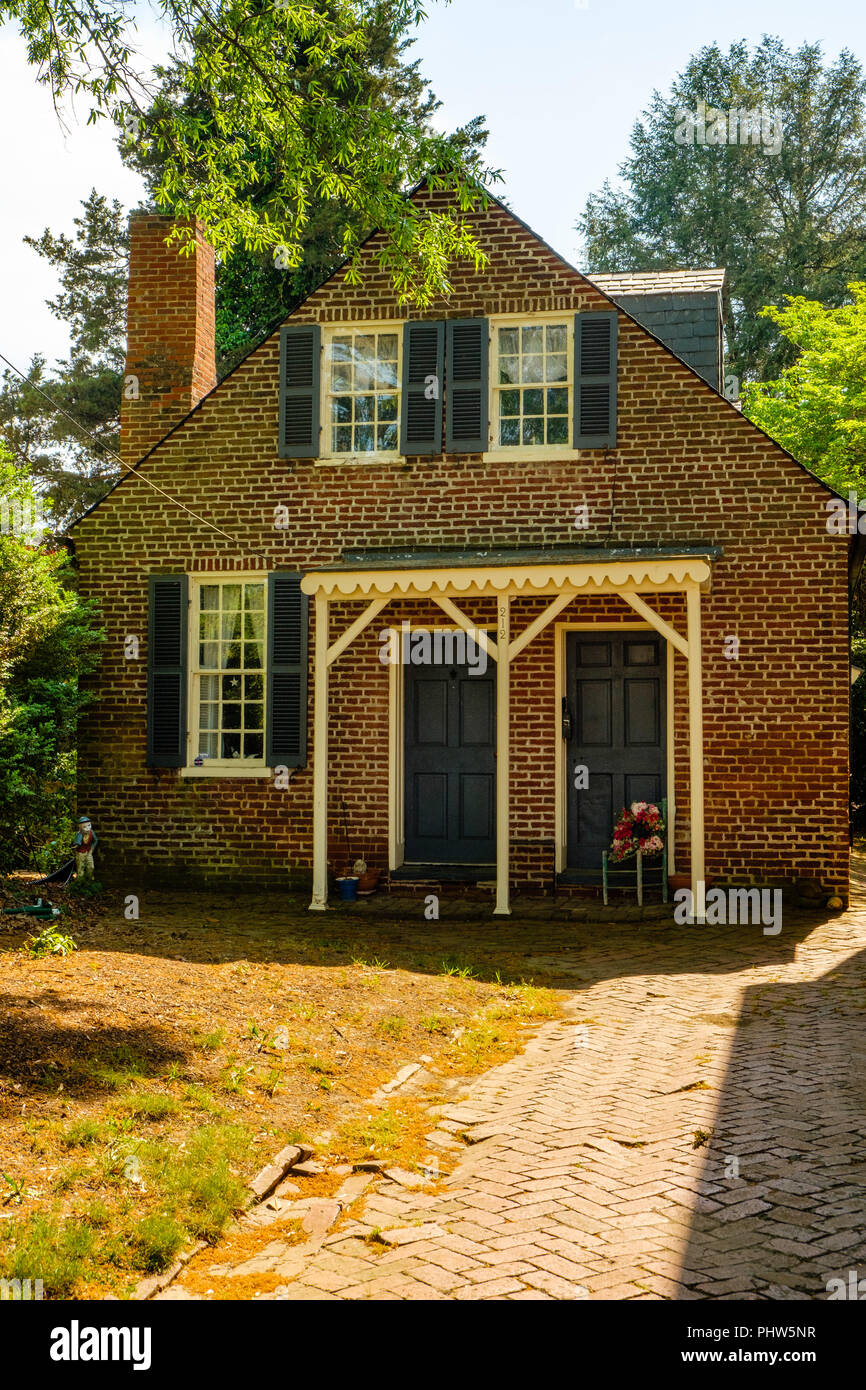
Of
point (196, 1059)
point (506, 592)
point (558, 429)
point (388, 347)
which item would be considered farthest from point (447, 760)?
point (196, 1059)

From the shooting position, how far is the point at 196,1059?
578cm

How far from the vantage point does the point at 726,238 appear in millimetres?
37594

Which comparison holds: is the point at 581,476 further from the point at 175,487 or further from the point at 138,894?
the point at 138,894

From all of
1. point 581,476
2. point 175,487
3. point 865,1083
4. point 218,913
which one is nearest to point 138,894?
point 218,913

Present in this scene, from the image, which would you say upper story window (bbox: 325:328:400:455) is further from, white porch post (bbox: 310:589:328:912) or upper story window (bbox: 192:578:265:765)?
white porch post (bbox: 310:589:328:912)

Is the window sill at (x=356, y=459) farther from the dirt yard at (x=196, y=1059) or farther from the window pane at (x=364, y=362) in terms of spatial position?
the dirt yard at (x=196, y=1059)

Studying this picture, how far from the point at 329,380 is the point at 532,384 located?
7.02 feet

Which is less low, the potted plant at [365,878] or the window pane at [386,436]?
the window pane at [386,436]

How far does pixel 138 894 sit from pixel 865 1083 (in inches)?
327

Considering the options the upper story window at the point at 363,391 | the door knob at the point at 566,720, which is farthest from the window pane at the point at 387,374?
the door knob at the point at 566,720

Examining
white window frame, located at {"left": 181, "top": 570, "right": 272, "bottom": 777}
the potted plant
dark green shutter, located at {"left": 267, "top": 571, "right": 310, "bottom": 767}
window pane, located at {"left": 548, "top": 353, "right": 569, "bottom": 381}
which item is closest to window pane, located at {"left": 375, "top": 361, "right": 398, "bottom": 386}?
window pane, located at {"left": 548, "top": 353, "right": 569, "bottom": 381}

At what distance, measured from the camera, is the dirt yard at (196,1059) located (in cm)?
404

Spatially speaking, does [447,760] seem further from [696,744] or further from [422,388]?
[422,388]

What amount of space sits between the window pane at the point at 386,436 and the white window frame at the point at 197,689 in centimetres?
183
